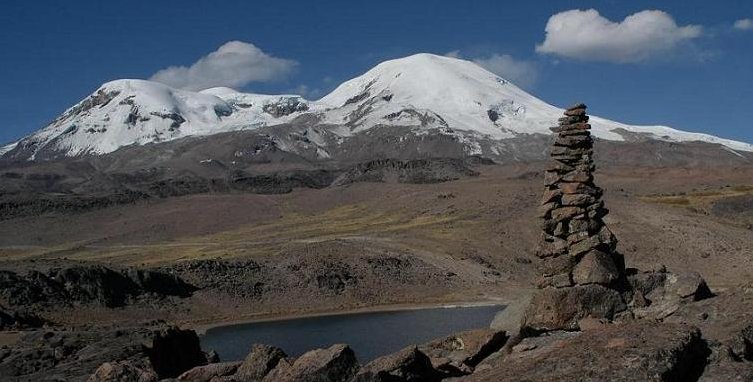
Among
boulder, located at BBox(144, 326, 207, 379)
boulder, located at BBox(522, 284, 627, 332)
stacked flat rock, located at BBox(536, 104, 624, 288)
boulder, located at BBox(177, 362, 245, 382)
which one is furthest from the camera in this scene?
boulder, located at BBox(144, 326, 207, 379)

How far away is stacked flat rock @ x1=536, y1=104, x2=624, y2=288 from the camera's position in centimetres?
2269

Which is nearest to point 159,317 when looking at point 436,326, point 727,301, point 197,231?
A: point 436,326

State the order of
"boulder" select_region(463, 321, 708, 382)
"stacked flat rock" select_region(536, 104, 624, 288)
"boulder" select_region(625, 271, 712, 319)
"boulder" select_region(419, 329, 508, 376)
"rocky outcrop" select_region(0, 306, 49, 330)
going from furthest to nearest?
"rocky outcrop" select_region(0, 306, 49, 330)
"stacked flat rock" select_region(536, 104, 624, 288)
"boulder" select_region(625, 271, 712, 319)
"boulder" select_region(419, 329, 508, 376)
"boulder" select_region(463, 321, 708, 382)

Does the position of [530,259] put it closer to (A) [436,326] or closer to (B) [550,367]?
(A) [436,326]

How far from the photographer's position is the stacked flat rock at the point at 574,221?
74.4 ft

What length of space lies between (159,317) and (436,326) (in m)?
26.0

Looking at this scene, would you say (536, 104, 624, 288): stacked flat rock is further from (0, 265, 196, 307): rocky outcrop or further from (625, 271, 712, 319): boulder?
(0, 265, 196, 307): rocky outcrop

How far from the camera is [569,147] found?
25.3 metres

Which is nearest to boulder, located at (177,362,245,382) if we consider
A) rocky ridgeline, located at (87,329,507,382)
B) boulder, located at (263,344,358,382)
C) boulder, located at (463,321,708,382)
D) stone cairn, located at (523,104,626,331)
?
rocky ridgeline, located at (87,329,507,382)

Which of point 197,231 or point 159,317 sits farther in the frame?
point 197,231

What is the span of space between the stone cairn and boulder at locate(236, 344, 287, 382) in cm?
624

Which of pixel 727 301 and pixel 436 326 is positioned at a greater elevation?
pixel 727 301

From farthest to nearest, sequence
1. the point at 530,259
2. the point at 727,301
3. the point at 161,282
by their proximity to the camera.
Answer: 1. the point at 530,259
2. the point at 161,282
3. the point at 727,301

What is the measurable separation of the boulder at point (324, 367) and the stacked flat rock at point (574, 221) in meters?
8.85
